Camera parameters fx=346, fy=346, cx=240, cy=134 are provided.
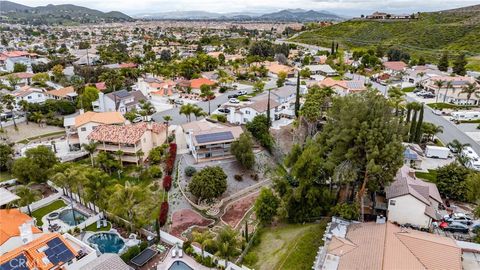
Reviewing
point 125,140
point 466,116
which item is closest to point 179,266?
point 125,140

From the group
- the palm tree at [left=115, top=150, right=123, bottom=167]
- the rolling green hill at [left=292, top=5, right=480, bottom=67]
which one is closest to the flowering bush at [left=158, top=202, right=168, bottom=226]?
the palm tree at [left=115, top=150, right=123, bottom=167]

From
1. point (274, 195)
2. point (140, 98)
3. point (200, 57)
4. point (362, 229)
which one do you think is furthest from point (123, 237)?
point (200, 57)

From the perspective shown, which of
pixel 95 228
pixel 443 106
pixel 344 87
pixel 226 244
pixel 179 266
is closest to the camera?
pixel 226 244

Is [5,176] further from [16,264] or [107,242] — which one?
[16,264]

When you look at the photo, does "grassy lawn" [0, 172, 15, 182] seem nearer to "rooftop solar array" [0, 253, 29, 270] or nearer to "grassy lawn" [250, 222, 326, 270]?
"rooftop solar array" [0, 253, 29, 270]

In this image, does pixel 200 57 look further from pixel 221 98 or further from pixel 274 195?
pixel 274 195

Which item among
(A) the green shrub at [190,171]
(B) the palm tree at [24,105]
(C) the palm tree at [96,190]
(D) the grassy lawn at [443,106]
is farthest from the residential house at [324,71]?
(C) the palm tree at [96,190]
